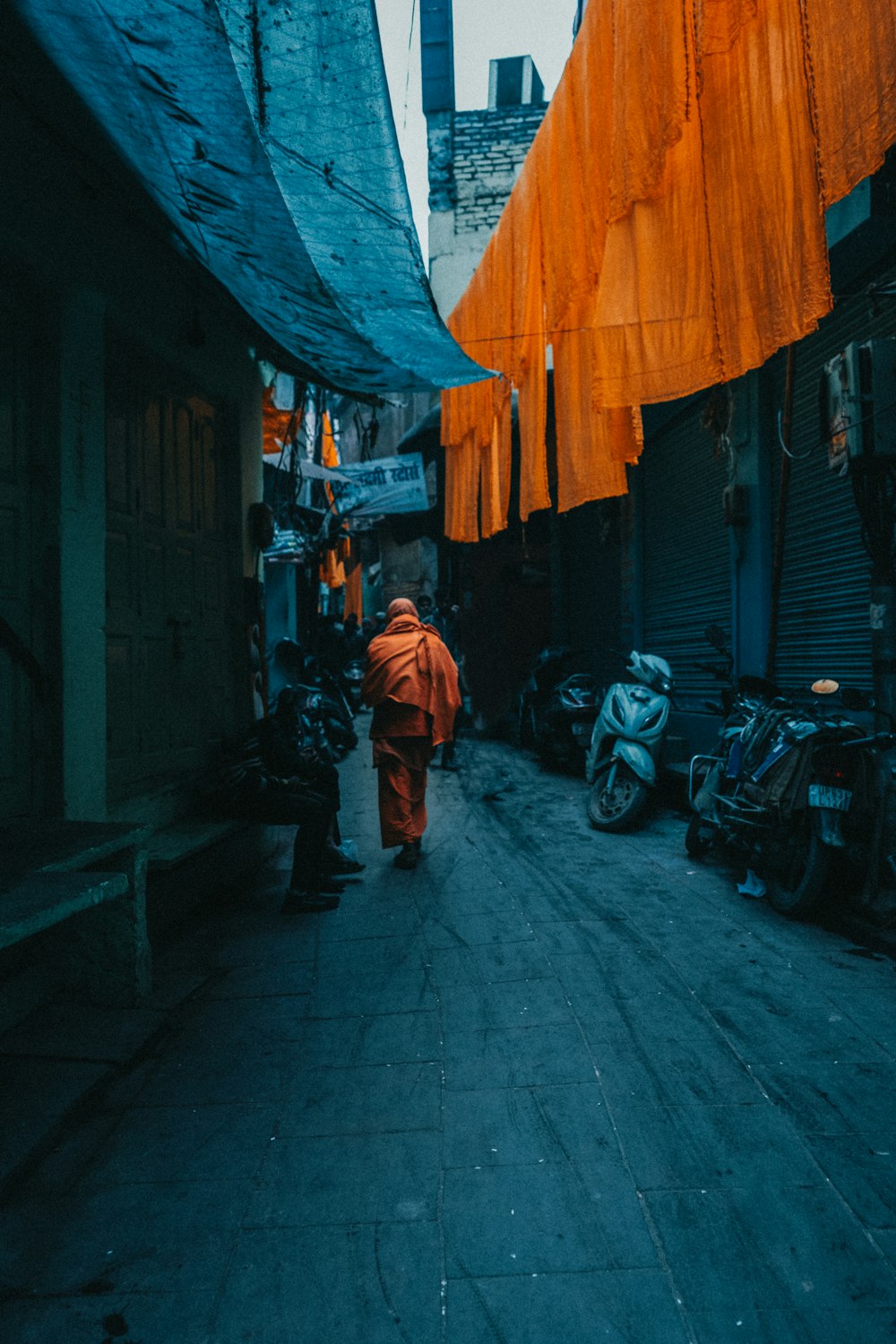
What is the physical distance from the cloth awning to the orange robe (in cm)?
234

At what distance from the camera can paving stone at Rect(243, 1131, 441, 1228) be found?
214 cm

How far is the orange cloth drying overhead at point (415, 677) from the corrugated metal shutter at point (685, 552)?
280 cm

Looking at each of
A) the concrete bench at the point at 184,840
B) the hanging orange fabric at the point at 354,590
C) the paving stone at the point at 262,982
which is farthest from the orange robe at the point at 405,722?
the hanging orange fabric at the point at 354,590

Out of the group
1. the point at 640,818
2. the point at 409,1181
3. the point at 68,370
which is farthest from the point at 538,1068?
the point at 640,818

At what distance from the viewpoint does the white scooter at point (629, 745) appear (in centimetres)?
671

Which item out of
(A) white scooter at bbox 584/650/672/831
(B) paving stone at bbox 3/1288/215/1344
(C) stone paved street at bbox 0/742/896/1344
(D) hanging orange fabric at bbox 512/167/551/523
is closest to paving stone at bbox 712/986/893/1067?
(C) stone paved street at bbox 0/742/896/1344

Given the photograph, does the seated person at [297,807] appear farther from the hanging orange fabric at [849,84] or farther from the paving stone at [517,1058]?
the hanging orange fabric at [849,84]

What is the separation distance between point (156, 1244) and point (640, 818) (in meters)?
5.47

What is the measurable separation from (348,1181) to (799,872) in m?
3.08

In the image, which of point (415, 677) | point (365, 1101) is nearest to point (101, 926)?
point (365, 1101)

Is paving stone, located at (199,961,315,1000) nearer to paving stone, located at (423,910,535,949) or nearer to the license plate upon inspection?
paving stone, located at (423,910,535,949)

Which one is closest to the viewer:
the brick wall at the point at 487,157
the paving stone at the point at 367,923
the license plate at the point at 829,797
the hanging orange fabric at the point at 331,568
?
the license plate at the point at 829,797

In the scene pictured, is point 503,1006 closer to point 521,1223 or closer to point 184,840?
point 521,1223

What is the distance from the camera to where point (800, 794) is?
4.26 metres
